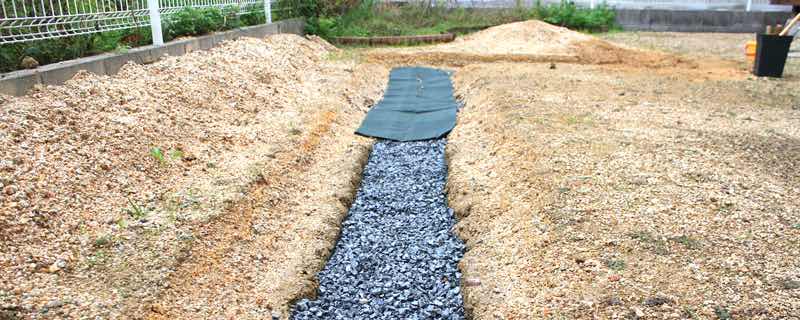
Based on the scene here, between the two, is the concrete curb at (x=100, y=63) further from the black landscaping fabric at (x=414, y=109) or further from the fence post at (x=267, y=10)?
the black landscaping fabric at (x=414, y=109)

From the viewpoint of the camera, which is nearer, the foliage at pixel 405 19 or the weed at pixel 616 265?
the weed at pixel 616 265

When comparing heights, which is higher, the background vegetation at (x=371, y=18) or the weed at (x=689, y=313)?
the background vegetation at (x=371, y=18)

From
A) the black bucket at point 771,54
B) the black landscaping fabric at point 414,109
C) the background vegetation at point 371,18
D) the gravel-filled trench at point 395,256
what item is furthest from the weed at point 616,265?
the black bucket at point 771,54

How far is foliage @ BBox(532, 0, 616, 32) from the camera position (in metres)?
12.4

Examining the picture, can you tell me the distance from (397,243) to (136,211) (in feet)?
4.56

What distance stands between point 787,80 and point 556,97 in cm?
332

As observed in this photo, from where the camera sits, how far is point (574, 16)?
12414 millimetres

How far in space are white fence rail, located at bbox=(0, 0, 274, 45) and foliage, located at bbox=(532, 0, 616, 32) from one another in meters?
8.66

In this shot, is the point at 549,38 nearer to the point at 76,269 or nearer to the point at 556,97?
the point at 556,97

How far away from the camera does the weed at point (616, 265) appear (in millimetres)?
2487

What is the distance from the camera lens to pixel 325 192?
3873 millimetres

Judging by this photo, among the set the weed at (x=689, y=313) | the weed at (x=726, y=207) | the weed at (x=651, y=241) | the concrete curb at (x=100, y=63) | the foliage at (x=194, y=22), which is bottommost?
the weed at (x=689, y=313)

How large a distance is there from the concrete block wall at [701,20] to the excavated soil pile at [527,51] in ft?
9.55

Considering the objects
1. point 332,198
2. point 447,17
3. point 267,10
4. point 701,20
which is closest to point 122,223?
point 332,198
